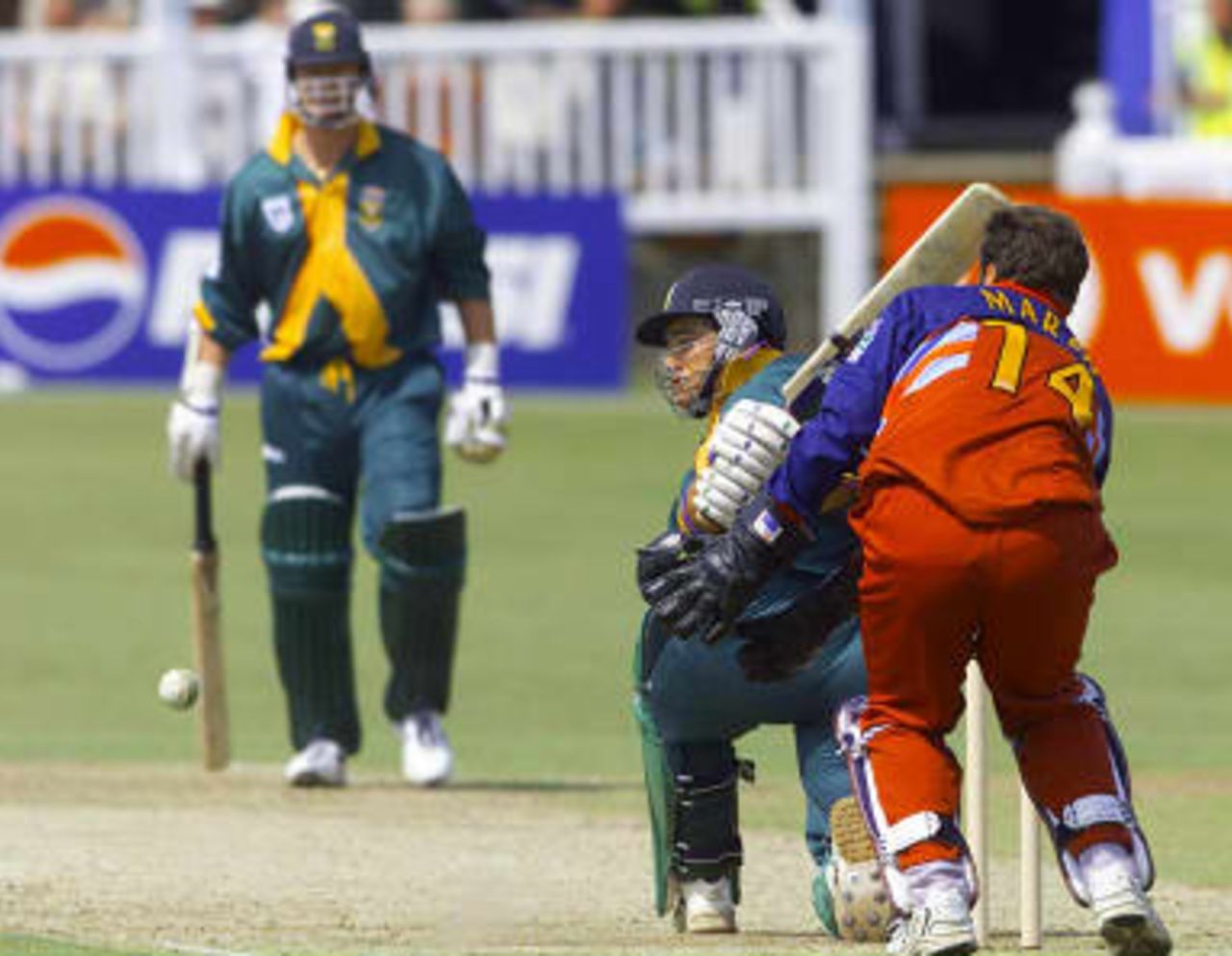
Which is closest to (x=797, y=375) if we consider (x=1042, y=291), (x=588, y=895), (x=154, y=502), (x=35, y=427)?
(x=1042, y=291)

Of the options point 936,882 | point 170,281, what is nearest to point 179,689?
point 936,882

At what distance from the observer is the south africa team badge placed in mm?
12094

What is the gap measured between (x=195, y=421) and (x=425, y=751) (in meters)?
1.27

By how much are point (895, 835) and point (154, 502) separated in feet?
41.2

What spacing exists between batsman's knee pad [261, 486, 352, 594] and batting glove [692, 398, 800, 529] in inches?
148

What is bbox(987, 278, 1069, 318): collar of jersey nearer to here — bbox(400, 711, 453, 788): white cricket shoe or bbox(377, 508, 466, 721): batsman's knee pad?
bbox(377, 508, 466, 721): batsman's knee pad

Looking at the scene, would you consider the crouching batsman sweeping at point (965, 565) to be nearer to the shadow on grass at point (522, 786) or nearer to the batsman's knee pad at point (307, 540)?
the batsman's knee pad at point (307, 540)

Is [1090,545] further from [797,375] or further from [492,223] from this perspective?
[492,223]

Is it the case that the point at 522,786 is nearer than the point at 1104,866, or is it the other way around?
the point at 1104,866

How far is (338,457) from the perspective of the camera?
1208cm

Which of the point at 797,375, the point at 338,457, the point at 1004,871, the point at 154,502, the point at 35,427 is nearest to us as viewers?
the point at 797,375

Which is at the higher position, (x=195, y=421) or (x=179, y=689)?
(x=195, y=421)

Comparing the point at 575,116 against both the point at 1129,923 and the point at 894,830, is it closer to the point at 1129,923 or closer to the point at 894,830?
the point at 894,830

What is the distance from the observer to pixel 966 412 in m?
7.91
